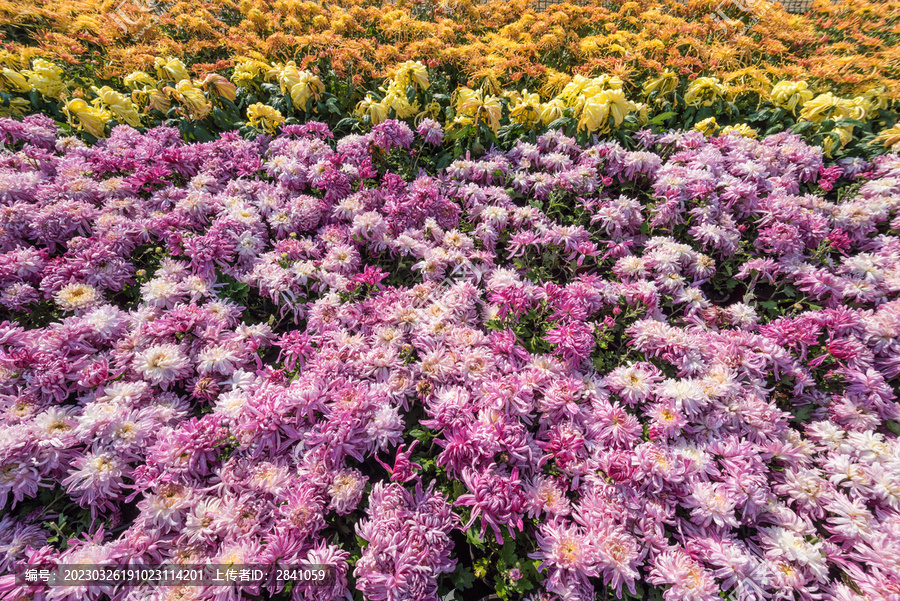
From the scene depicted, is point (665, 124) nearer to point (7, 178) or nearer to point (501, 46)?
point (501, 46)

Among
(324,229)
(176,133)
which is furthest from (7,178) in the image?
(324,229)

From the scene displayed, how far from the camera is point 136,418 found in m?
2.02

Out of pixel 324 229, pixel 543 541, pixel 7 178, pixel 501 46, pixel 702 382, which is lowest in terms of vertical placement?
pixel 543 541

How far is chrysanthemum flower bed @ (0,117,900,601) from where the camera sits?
5.77 feet

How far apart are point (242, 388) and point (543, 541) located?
1.78 metres

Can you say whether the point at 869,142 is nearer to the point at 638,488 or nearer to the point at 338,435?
the point at 638,488

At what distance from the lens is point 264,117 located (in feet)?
13.5

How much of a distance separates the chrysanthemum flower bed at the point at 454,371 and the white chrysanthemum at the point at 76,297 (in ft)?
0.07

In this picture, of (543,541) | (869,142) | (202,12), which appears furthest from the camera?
(202,12)

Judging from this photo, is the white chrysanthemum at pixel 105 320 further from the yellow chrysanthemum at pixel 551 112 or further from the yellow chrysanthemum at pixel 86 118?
the yellow chrysanthemum at pixel 551 112

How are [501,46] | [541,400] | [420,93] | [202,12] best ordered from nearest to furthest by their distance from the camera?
[541,400], [420,93], [501,46], [202,12]

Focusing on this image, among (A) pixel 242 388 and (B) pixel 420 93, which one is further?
(B) pixel 420 93

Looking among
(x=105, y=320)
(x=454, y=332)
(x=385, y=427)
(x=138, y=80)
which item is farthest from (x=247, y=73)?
(x=385, y=427)

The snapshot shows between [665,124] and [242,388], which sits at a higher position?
[665,124]
